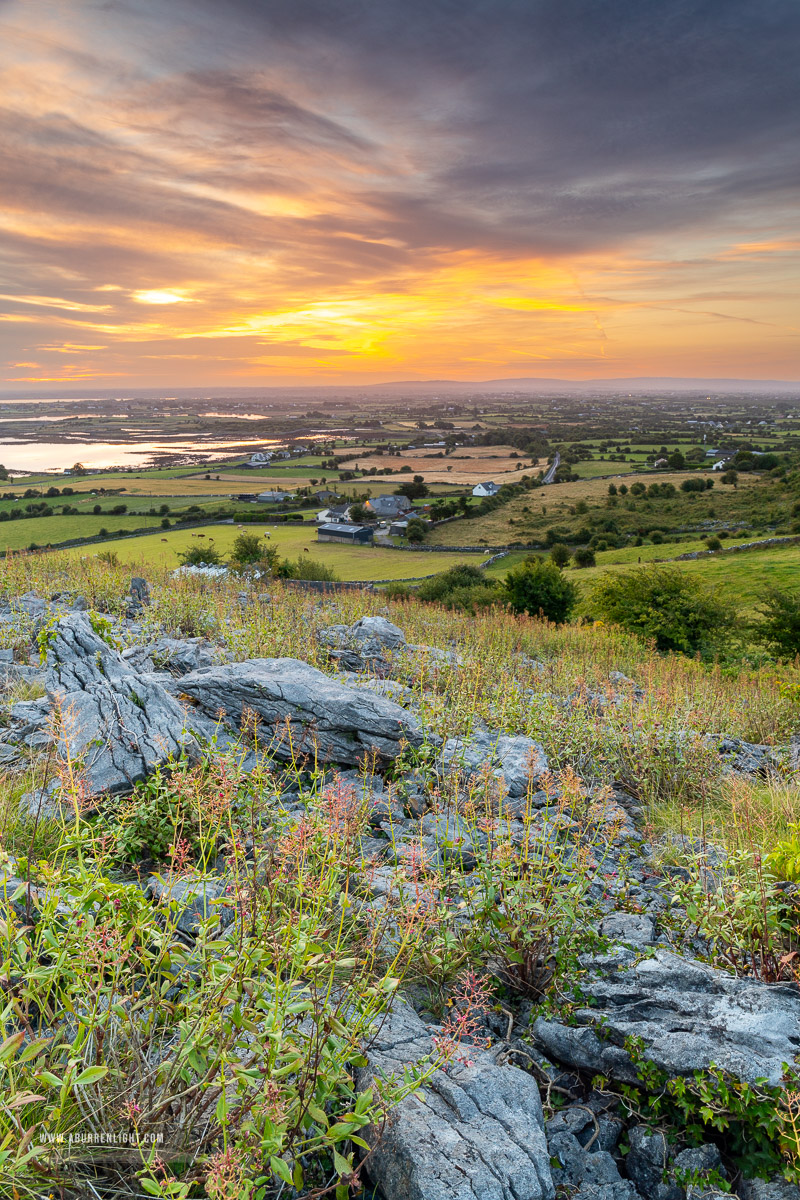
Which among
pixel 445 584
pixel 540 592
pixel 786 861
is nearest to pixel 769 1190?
pixel 786 861

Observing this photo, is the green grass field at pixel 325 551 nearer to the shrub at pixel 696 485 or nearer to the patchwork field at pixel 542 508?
the patchwork field at pixel 542 508

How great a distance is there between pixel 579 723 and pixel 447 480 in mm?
120185

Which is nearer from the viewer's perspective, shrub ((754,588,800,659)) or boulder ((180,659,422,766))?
boulder ((180,659,422,766))

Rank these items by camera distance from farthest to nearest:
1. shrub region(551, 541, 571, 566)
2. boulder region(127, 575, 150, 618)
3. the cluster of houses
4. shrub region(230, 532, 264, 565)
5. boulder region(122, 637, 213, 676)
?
the cluster of houses, shrub region(551, 541, 571, 566), shrub region(230, 532, 264, 565), boulder region(127, 575, 150, 618), boulder region(122, 637, 213, 676)

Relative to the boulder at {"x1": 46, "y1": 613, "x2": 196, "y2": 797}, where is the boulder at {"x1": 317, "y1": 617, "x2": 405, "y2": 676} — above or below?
below

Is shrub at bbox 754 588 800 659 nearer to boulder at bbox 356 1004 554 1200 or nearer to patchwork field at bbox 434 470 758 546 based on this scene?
boulder at bbox 356 1004 554 1200

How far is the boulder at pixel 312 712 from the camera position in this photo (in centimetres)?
647

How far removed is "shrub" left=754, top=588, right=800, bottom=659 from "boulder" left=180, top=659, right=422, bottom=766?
24.2 metres

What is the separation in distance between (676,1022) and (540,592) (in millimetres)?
30955

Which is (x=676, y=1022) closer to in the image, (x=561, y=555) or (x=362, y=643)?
(x=362, y=643)

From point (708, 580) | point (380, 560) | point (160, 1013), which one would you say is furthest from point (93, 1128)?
point (380, 560)

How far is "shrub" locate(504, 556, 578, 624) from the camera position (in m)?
33.3

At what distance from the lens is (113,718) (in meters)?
5.73

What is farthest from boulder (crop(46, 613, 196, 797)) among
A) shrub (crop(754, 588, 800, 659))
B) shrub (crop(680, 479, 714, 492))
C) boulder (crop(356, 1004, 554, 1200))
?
shrub (crop(680, 479, 714, 492))
